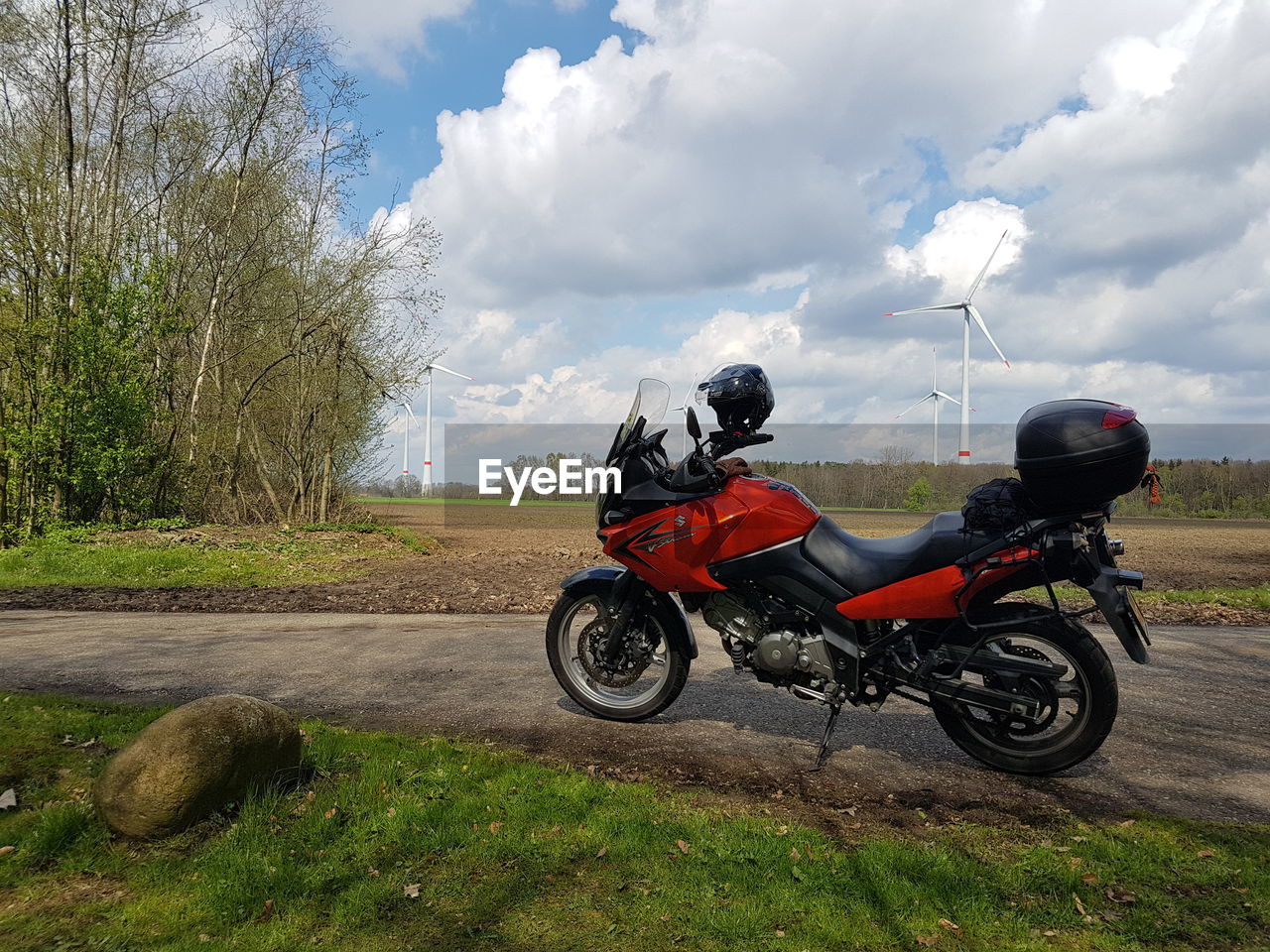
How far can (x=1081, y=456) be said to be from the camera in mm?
3650

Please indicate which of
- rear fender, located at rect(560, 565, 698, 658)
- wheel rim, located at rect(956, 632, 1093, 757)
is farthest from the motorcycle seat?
rear fender, located at rect(560, 565, 698, 658)

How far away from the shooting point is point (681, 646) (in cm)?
484

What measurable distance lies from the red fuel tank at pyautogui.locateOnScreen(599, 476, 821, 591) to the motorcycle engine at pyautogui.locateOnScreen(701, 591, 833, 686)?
6.3 inches

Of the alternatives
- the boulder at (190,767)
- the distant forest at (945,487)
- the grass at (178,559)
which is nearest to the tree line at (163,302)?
the grass at (178,559)

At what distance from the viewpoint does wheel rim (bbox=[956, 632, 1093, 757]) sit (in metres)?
3.84

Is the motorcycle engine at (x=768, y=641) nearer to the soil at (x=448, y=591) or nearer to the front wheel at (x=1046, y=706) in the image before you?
the front wheel at (x=1046, y=706)

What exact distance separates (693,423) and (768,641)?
A: 1294mm

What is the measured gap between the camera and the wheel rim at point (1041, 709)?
3839mm

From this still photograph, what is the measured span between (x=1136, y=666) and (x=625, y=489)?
4869mm

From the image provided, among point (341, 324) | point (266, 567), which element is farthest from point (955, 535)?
point (341, 324)

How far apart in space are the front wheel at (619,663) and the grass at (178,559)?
9.34m

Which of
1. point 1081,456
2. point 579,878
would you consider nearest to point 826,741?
point 579,878

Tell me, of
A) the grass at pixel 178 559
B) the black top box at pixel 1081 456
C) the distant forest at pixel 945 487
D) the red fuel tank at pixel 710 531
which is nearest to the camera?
the black top box at pixel 1081 456

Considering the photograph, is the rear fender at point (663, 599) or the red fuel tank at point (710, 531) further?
the rear fender at point (663, 599)
